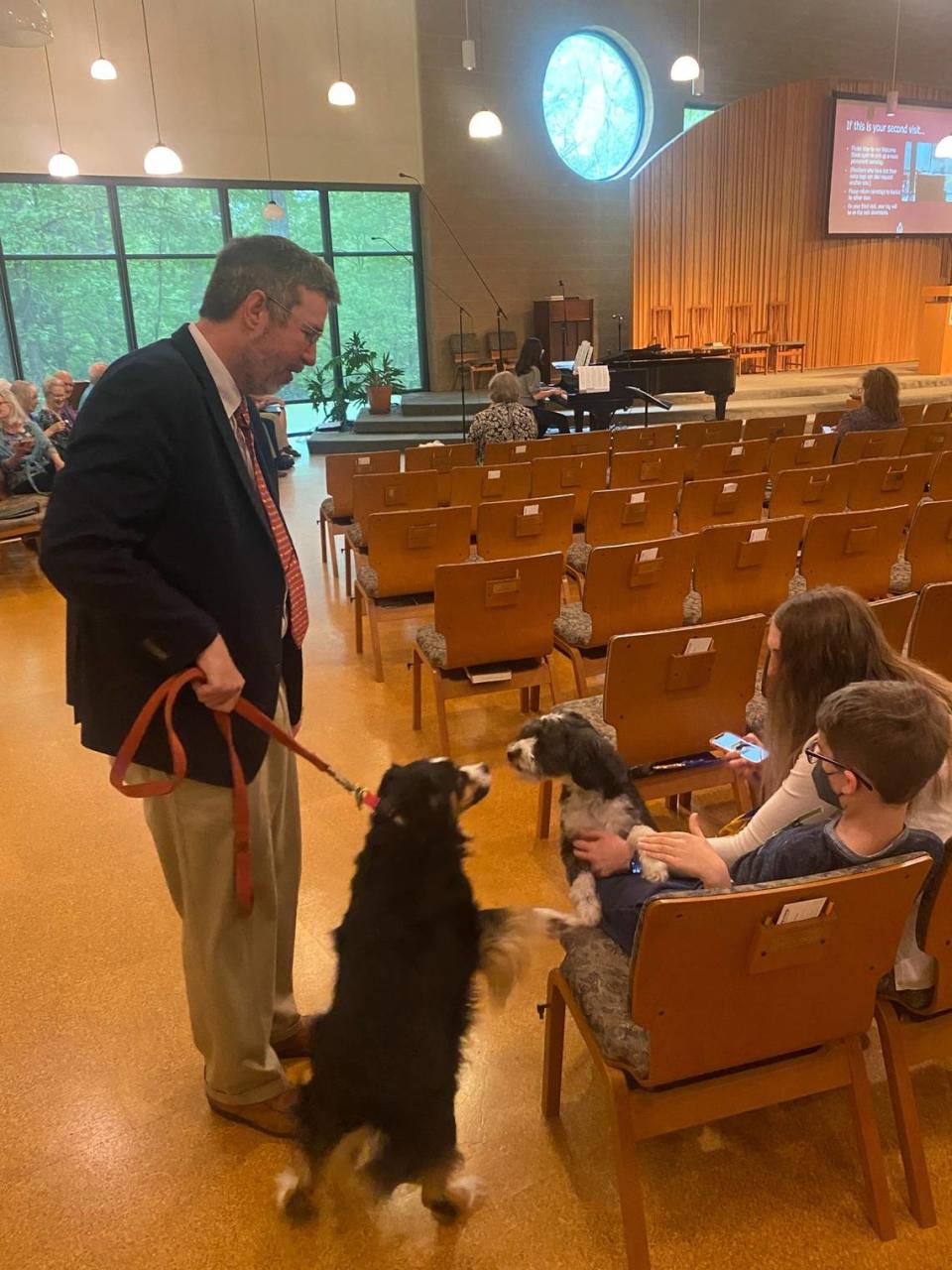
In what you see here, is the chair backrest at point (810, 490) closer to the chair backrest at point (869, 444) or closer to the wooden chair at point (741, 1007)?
the chair backrest at point (869, 444)

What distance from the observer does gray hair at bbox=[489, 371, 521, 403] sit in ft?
20.4

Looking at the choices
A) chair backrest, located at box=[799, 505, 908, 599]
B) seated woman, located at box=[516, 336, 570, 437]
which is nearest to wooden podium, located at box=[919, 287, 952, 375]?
seated woman, located at box=[516, 336, 570, 437]

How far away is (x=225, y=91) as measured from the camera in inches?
399

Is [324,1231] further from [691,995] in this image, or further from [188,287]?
[188,287]

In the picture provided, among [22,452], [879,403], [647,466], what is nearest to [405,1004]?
[647,466]

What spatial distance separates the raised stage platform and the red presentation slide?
12.1 ft

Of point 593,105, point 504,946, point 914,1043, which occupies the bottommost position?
point 914,1043

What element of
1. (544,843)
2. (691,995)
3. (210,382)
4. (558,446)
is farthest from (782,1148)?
(558,446)

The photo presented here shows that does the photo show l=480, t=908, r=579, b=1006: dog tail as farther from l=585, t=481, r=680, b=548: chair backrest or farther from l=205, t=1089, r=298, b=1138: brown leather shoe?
l=585, t=481, r=680, b=548: chair backrest

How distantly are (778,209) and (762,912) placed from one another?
15.9 metres

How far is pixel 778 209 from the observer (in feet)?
47.0

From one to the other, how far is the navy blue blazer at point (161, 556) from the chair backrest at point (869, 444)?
4.98 meters

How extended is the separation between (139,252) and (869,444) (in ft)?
29.9

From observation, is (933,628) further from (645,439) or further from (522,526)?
(645,439)
